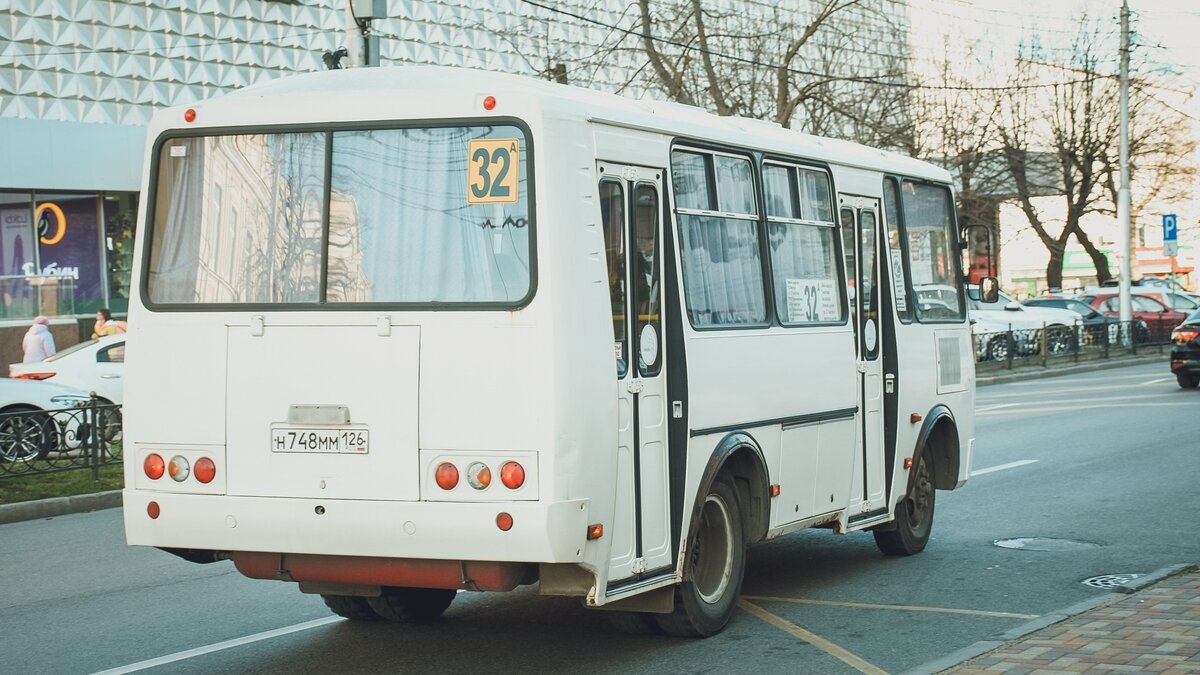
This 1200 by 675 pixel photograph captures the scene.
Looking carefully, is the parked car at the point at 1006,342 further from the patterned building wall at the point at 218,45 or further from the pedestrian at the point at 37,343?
the pedestrian at the point at 37,343

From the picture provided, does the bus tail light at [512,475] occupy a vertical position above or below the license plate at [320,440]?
below

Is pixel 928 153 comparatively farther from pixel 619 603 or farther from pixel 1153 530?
pixel 619 603

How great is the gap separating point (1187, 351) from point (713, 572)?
21.6 metres

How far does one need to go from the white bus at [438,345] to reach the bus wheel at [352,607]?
3.36 ft

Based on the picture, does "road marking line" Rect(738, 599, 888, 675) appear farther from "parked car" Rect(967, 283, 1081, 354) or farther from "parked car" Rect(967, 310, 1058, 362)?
"parked car" Rect(967, 283, 1081, 354)

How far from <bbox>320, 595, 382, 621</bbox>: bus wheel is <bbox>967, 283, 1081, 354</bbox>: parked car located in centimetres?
3015

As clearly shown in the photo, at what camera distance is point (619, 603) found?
7.83 m

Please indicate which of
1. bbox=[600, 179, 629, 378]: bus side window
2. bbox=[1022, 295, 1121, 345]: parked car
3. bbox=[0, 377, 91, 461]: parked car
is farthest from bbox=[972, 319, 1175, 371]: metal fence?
bbox=[600, 179, 629, 378]: bus side window

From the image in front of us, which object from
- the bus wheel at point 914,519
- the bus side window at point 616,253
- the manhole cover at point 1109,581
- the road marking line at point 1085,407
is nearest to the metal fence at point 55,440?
the bus wheel at point 914,519

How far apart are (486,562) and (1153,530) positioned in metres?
7.08

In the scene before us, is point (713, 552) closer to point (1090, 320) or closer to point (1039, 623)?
point (1039, 623)

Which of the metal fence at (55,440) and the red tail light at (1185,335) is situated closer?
the metal fence at (55,440)

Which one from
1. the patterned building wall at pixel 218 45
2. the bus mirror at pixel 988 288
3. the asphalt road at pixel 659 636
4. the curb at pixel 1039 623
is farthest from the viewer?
the patterned building wall at pixel 218 45

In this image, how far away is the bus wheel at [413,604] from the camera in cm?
858
